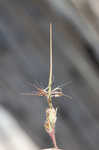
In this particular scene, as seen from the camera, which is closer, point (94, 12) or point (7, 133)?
point (7, 133)

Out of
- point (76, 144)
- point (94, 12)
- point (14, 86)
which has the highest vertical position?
point (94, 12)

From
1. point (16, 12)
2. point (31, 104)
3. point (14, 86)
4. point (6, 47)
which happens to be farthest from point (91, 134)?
point (16, 12)

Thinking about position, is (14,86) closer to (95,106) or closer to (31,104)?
(31,104)

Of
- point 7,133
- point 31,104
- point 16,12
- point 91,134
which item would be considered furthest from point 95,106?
point 16,12

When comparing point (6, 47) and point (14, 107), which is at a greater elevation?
point (6, 47)

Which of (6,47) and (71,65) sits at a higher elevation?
(6,47)

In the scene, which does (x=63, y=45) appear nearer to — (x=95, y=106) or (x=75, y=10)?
(x=75, y=10)
